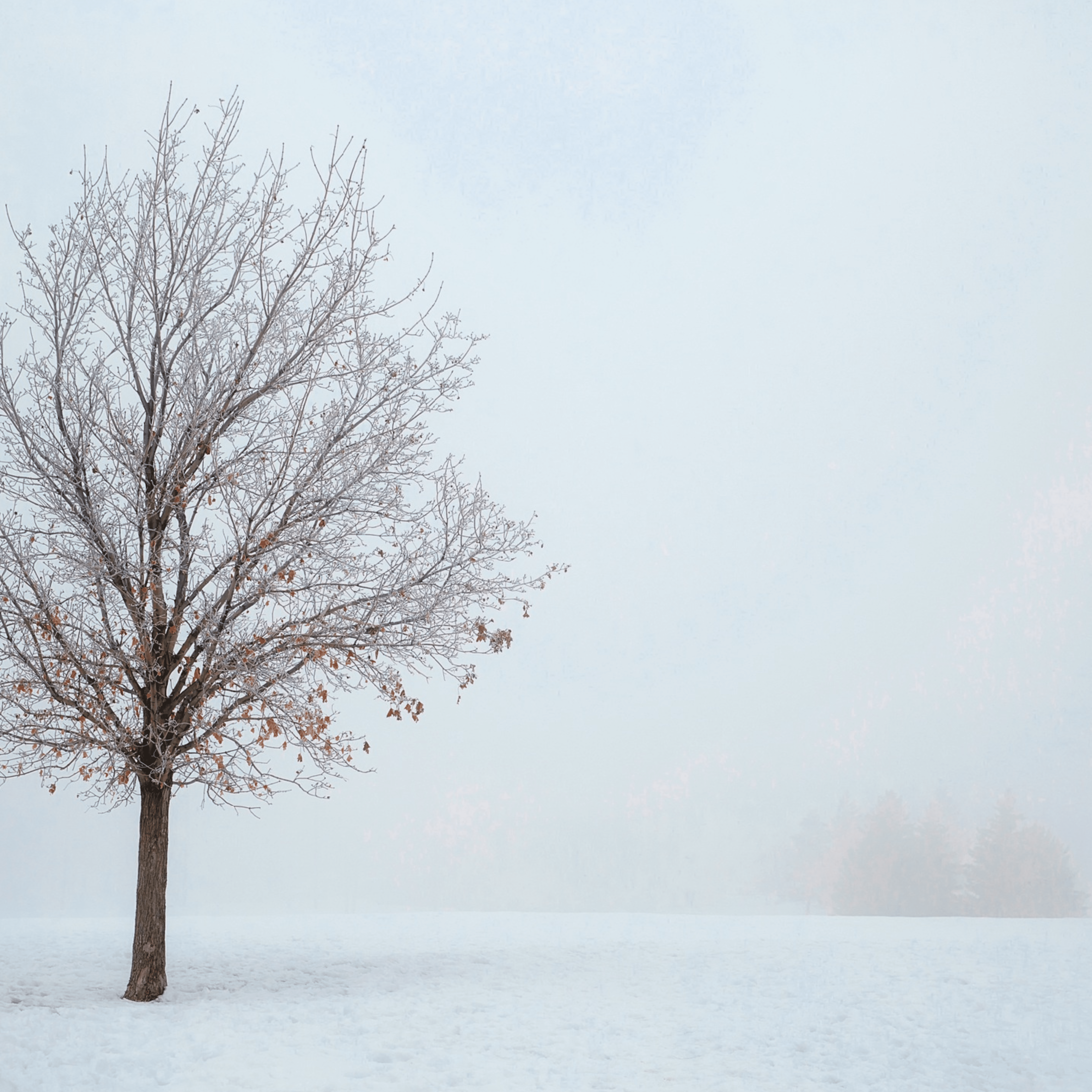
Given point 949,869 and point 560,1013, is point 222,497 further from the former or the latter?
point 949,869

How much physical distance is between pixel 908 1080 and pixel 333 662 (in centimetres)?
655

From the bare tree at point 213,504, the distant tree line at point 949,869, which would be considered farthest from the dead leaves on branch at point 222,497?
the distant tree line at point 949,869

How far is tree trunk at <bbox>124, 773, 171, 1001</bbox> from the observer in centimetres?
855

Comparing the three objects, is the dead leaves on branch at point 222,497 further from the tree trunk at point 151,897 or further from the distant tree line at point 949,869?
the distant tree line at point 949,869

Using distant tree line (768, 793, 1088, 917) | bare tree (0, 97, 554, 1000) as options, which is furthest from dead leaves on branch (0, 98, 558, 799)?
distant tree line (768, 793, 1088, 917)

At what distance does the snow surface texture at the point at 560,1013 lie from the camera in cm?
676

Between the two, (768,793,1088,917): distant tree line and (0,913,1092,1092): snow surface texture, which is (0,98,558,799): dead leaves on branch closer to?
(0,913,1092,1092): snow surface texture

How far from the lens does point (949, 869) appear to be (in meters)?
30.1

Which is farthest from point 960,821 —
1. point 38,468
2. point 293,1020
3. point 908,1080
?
point 38,468

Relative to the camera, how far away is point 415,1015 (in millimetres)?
7980

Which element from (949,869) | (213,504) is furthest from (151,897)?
(949,869)

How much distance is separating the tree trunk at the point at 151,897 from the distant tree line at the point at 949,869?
22.7m

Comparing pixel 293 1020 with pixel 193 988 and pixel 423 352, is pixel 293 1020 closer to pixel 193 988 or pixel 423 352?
pixel 193 988

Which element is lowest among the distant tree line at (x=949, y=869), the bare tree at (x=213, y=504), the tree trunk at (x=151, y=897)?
the distant tree line at (x=949, y=869)
